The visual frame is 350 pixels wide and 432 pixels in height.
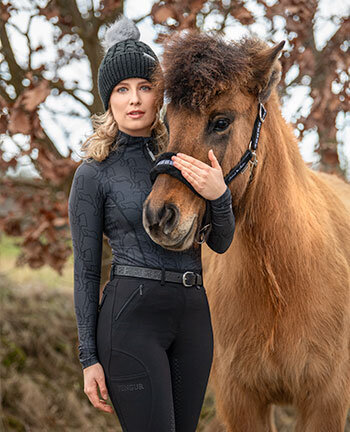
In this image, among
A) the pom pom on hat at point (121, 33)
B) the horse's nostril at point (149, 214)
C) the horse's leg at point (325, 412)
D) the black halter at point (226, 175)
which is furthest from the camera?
the horse's leg at point (325, 412)

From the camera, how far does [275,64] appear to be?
2180 millimetres

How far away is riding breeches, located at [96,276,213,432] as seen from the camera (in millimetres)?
1870

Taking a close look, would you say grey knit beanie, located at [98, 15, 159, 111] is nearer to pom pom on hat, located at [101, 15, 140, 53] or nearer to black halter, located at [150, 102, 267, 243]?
pom pom on hat, located at [101, 15, 140, 53]

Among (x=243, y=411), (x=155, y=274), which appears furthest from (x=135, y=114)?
(x=243, y=411)

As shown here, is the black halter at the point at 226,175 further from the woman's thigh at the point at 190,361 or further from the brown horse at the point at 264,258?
the woman's thigh at the point at 190,361

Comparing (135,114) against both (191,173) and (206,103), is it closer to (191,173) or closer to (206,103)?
(206,103)

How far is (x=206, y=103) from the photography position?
2008 millimetres

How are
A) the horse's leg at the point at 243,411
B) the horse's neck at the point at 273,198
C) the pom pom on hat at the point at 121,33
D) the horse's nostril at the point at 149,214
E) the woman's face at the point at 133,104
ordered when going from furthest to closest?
the horse's leg at the point at 243,411 → the horse's neck at the point at 273,198 → the pom pom on hat at the point at 121,33 → the woman's face at the point at 133,104 → the horse's nostril at the point at 149,214

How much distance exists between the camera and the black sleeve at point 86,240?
6.52ft

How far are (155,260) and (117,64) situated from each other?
0.76 m

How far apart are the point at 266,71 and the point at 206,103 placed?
0.32m

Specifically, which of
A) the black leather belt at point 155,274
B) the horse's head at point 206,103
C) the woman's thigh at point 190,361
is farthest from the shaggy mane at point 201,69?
the woman's thigh at point 190,361

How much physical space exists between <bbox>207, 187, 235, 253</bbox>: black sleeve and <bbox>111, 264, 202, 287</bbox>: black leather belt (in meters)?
0.16

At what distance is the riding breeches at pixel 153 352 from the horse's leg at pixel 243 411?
2.30 ft
